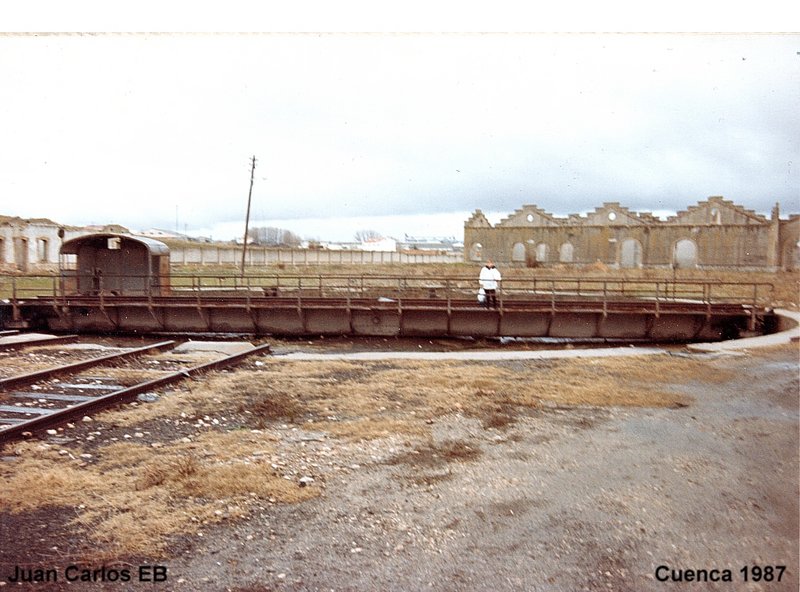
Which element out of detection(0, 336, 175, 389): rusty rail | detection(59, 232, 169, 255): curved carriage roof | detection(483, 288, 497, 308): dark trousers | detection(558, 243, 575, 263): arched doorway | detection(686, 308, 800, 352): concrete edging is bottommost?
detection(0, 336, 175, 389): rusty rail

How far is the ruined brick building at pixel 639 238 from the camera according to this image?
1896 inches

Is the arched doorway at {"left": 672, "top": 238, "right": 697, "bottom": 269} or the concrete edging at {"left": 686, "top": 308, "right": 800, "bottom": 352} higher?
the arched doorway at {"left": 672, "top": 238, "right": 697, "bottom": 269}

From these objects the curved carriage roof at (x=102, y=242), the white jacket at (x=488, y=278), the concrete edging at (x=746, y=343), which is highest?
the curved carriage roof at (x=102, y=242)

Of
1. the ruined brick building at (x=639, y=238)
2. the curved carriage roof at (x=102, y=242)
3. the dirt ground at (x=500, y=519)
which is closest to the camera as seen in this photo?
the dirt ground at (x=500, y=519)

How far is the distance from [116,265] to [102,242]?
3.20ft

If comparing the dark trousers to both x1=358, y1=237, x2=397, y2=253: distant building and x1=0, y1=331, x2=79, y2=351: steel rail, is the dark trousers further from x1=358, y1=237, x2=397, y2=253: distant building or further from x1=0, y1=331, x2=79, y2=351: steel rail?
x1=358, y1=237, x2=397, y2=253: distant building

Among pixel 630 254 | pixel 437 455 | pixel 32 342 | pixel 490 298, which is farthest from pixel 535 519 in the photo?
pixel 630 254

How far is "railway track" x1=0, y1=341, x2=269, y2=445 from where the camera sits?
7.26 meters

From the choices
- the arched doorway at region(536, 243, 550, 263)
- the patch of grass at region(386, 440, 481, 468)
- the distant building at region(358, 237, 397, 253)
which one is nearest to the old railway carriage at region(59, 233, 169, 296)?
the patch of grass at region(386, 440, 481, 468)

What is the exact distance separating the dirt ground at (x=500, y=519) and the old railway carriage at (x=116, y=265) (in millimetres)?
17355

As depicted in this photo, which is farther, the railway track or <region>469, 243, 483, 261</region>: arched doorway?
<region>469, 243, 483, 261</region>: arched doorway

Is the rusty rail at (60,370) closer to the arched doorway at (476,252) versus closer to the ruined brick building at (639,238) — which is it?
the ruined brick building at (639,238)

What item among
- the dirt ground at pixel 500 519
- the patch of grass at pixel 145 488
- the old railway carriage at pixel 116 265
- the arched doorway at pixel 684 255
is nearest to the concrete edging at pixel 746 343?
the dirt ground at pixel 500 519

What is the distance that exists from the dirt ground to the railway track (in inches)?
36.4
